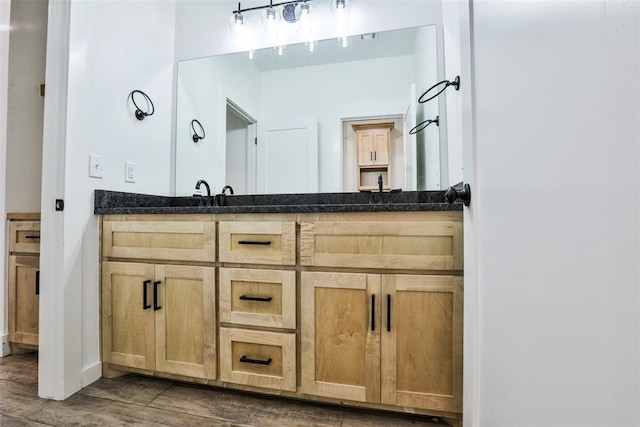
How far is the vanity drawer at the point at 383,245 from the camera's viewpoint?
107cm

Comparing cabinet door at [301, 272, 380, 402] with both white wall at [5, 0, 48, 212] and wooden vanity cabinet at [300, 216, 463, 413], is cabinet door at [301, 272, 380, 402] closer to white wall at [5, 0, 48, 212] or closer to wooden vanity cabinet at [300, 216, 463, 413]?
wooden vanity cabinet at [300, 216, 463, 413]

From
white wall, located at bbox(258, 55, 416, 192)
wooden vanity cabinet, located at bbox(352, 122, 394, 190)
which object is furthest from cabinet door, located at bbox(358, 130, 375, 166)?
white wall, located at bbox(258, 55, 416, 192)

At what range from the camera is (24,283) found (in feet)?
5.49

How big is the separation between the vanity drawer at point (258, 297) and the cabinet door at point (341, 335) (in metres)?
0.06

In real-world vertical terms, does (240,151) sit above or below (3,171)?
above

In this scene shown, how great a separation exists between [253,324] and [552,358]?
1.04 m

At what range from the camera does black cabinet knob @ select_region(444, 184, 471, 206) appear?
0.74 metres

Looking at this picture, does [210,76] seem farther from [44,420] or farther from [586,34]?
[586,34]

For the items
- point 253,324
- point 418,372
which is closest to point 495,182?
point 418,372

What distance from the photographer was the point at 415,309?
108 cm

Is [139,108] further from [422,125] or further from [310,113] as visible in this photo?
[422,125]

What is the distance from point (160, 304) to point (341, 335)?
0.84 meters

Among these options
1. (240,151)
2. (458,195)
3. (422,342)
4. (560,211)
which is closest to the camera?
(560,211)

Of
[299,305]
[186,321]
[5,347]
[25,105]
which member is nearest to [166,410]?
[186,321]
